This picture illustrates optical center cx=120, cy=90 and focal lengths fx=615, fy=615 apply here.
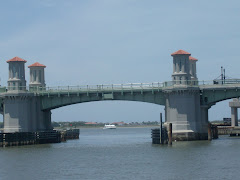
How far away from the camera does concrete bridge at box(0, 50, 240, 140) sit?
93.4 metres

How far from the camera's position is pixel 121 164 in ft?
215

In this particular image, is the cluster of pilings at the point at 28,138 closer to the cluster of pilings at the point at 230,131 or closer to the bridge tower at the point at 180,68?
the bridge tower at the point at 180,68

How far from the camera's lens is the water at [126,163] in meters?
56.7

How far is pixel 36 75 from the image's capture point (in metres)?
108

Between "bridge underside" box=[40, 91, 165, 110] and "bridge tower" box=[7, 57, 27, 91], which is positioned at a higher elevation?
"bridge tower" box=[7, 57, 27, 91]

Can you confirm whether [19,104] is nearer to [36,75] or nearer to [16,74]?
[16,74]

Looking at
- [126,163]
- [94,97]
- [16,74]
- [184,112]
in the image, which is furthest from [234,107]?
[126,163]

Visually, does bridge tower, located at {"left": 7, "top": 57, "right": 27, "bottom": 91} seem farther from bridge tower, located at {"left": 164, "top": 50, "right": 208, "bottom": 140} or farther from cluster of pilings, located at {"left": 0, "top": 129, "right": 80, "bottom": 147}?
bridge tower, located at {"left": 164, "top": 50, "right": 208, "bottom": 140}

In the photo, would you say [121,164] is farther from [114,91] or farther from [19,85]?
[19,85]

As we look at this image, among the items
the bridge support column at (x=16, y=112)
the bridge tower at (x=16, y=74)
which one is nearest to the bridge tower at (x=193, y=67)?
the bridge tower at (x=16, y=74)

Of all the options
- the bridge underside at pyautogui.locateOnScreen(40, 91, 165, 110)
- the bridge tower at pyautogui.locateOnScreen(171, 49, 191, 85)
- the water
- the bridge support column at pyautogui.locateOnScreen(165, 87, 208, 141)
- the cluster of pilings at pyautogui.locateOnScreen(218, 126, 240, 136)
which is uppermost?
the bridge tower at pyautogui.locateOnScreen(171, 49, 191, 85)

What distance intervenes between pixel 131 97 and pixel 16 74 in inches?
785

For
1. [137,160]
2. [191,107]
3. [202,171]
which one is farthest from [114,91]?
[202,171]

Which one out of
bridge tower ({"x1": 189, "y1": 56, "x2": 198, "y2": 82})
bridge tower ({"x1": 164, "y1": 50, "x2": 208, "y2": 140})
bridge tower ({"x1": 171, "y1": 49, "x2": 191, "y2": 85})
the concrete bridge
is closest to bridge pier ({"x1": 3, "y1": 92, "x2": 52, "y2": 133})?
the concrete bridge
